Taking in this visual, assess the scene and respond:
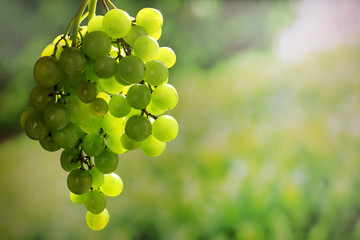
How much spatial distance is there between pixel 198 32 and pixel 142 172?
2.01ft

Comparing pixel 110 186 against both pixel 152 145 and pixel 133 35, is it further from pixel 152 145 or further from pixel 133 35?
pixel 133 35

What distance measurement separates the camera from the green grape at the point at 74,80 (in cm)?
48

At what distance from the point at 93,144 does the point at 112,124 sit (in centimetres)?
4

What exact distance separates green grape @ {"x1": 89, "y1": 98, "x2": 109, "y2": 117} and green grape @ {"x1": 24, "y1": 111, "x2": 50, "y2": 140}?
61 millimetres

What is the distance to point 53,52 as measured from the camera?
19.8 inches

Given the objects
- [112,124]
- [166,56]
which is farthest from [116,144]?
[166,56]

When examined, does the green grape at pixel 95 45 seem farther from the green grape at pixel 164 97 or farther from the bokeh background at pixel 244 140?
the bokeh background at pixel 244 140

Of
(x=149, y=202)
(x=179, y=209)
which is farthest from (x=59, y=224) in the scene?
(x=179, y=209)

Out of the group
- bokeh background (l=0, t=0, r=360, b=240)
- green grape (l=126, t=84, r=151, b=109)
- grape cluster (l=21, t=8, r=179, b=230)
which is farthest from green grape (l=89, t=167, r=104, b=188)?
bokeh background (l=0, t=0, r=360, b=240)

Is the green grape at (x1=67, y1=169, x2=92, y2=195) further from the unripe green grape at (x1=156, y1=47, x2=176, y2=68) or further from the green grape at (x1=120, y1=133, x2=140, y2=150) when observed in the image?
the unripe green grape at (x1=156, y1=47, x2=176, y2=68)

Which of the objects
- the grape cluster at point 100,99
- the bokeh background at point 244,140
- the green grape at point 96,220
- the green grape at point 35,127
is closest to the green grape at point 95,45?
the grape cluster at point 100,99

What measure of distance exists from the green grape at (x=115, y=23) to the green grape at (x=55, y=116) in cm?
12

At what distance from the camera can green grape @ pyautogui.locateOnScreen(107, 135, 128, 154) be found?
22.1 inches

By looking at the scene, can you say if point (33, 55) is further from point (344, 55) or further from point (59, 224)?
point (344, 55)
